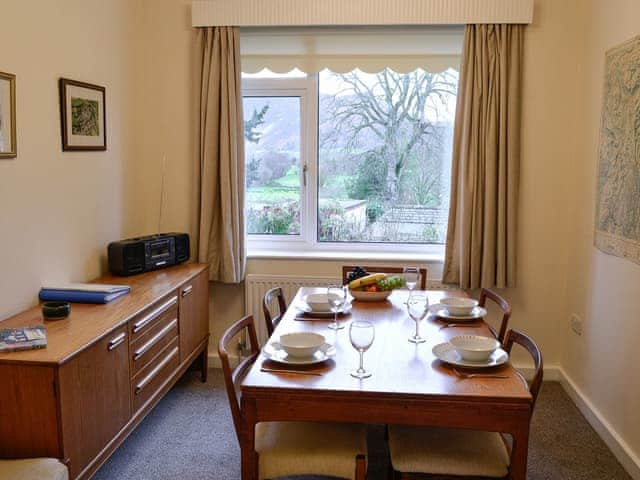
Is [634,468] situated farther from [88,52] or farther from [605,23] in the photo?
[88,52]

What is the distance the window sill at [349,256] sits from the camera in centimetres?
380

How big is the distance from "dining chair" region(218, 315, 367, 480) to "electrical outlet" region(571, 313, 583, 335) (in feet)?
6.10

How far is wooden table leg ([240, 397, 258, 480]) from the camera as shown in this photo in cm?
190

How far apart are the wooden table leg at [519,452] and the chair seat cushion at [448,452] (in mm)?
94

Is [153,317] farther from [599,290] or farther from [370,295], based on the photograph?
[599,290]

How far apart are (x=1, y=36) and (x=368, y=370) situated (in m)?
1.98

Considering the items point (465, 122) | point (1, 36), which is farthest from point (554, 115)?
point (1, 36)

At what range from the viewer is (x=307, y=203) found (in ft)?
13.0

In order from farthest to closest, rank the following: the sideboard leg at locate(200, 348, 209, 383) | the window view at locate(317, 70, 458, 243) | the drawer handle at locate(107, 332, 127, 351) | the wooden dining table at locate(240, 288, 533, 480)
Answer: the window view at locate(317, 70, 458, 243) < the sideboard leg at locate(200, 348, 209, 383) < the drawer handle at locate(107, 332, 127, 351) < the wooden dining table at locate(240, 288, 533, 480)

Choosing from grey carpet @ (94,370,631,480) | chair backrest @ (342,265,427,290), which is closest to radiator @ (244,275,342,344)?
chair backrest @ (342,265,427,290)

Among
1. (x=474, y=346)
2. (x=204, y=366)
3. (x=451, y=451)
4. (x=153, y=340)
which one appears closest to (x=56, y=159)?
(x=153, y=340)

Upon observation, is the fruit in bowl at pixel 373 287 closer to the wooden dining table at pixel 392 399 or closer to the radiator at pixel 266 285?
the wooden dining table at pixel 392 399

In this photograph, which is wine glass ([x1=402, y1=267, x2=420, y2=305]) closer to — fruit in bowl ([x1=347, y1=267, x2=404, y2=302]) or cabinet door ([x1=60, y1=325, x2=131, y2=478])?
fruit in bowl ([x1=347, y1=267, x2=404, y2=302])

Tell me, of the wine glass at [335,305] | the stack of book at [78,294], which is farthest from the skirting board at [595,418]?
the wine glass at [335,305]
